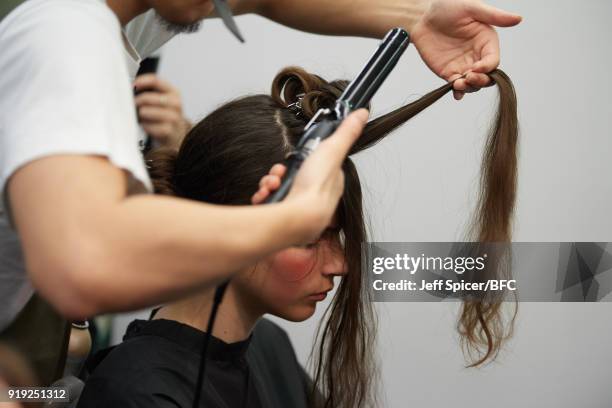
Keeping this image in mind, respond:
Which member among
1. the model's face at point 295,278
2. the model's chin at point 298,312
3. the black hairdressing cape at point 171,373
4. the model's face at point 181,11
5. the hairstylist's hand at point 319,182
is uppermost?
the model's face at point 181,11

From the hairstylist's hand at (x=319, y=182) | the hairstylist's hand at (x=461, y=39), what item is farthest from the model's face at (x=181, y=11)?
the hairstylist's hand at (x=461, y=39)

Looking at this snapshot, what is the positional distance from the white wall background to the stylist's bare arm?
1.15 metres

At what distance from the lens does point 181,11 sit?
78 cm

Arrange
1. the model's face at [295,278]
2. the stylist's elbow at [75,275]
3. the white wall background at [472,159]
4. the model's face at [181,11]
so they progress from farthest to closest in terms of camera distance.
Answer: the white wall background at [472,159] → the model's face at [295,278] → the model's face at [181,11] → the stylist's elbow at [75,275]

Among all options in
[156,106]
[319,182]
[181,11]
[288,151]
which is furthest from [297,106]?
[319,182]

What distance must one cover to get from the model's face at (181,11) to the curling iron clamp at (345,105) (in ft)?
0.57

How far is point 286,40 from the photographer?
1713 mm

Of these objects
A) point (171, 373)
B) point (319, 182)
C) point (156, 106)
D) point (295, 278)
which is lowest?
point (171, 373)

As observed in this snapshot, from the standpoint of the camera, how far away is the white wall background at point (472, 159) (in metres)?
1.69

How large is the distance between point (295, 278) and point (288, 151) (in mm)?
183

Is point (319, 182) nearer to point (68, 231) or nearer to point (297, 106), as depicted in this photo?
point (68, 231)

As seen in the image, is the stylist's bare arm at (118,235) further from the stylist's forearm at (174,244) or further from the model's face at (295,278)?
the model's face at (295,278)

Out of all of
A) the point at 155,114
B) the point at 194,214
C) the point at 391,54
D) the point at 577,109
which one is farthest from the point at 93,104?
the point at 577,109

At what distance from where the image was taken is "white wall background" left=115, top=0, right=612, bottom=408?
169cm
